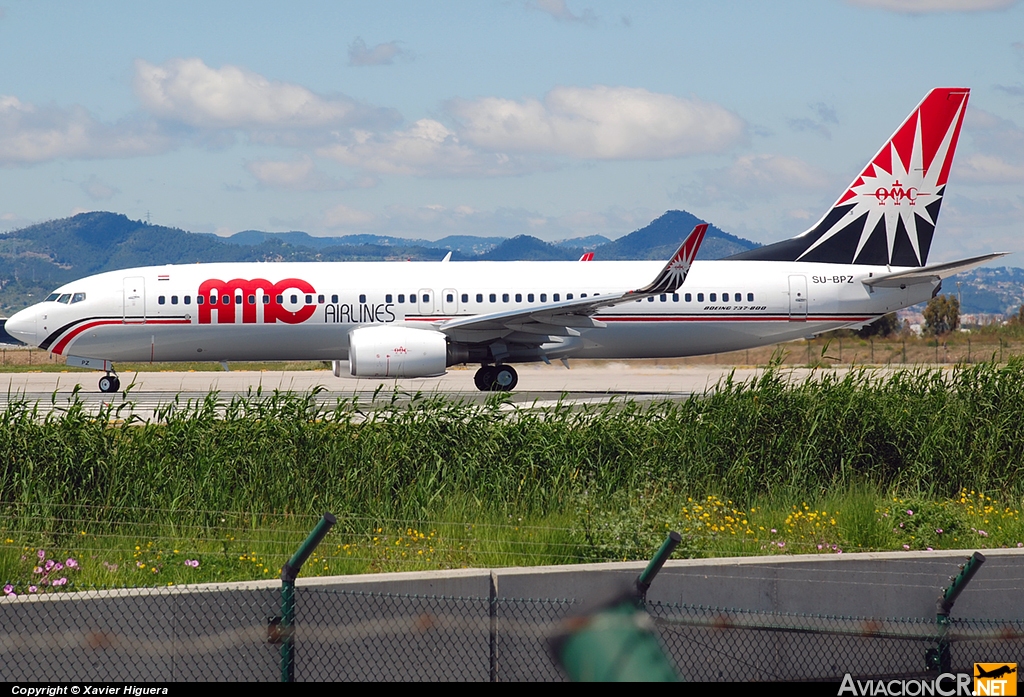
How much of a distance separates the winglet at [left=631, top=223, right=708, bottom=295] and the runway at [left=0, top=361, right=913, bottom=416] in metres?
2.52

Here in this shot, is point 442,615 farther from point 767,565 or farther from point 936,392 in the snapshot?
point 936,392

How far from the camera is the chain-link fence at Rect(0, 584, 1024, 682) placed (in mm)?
7508

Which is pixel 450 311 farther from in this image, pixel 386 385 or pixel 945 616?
pixel 945 616

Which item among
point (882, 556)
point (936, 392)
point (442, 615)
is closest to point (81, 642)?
point (442, 615)

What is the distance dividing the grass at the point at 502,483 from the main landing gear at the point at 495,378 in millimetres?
11591

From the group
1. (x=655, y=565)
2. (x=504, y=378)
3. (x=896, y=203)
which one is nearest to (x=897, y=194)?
(x=896, y=203)

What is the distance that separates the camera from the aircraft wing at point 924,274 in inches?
1046

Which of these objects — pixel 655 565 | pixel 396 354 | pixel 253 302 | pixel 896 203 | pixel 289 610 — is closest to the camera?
pixel 655 565

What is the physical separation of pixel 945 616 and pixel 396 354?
1763 cm

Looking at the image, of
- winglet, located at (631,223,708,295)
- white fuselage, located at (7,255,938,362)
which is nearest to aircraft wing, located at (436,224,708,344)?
winglet, located at (631,223,708,295)

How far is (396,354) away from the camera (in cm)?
2477

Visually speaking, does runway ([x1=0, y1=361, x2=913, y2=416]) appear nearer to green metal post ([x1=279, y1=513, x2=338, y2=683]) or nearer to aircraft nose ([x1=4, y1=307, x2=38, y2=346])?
aircraft nose ([x1=4, y1=307, x2=38, y2=346])

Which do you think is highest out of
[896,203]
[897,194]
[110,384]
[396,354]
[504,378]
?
[897,194]

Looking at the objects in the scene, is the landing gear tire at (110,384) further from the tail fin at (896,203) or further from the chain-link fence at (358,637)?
the chain-link fence at (358,637)
